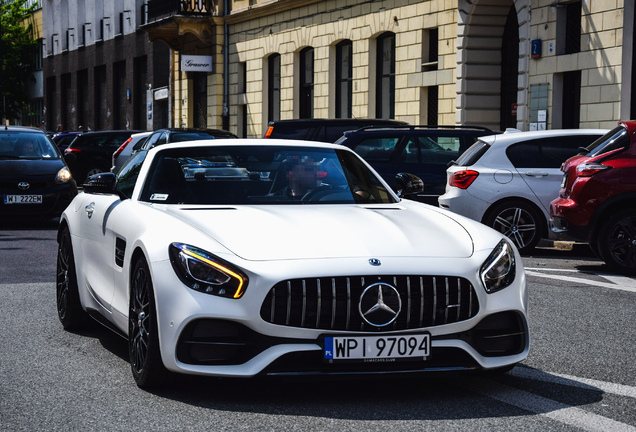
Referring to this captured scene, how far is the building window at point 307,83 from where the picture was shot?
35281 millimetres

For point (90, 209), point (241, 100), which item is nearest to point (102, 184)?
→ point (90, 209)

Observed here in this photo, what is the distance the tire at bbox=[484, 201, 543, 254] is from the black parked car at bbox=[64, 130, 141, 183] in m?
18.6

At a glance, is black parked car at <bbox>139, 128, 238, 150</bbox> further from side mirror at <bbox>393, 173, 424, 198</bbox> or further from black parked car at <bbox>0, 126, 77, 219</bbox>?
side mirror at <bbox>393, 173, 424, 198</bbox>

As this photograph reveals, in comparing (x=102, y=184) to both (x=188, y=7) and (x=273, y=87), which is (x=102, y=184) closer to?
(x=273, y=87)

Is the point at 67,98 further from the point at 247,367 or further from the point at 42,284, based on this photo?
the point at 247,367

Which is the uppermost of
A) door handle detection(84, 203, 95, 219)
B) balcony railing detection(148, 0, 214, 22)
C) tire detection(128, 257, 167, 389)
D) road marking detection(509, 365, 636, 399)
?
balcony railing detection(148, 0, 214, 22)

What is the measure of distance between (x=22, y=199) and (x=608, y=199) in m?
9.02

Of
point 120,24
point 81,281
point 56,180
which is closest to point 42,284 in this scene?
point 81,281

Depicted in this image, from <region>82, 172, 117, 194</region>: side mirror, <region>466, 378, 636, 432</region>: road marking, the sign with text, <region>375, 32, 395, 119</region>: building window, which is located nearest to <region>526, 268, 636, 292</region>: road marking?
<region>466, 378, 636, 432</region>: road marking

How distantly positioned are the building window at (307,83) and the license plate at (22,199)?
1834cm

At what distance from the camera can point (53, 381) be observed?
6164mm

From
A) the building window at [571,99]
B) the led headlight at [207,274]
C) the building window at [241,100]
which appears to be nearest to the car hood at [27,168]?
the building window at [571,99]

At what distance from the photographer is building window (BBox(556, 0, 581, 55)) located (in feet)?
75.7

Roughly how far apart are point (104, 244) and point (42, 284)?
383cm
